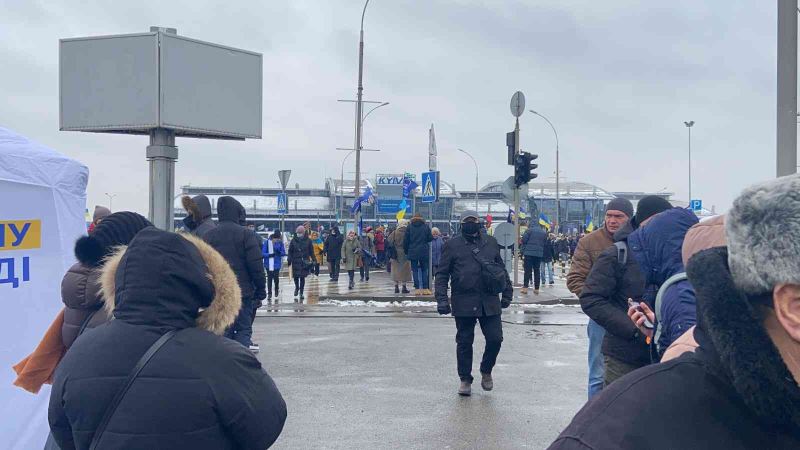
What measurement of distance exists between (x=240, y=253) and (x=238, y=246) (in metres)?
0.08

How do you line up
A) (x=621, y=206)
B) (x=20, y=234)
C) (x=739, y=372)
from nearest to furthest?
(x=739, y=372)
(x=20, y=234)
(x=621, y=206)

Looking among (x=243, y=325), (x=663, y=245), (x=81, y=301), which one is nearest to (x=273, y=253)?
(x=243, y=325)

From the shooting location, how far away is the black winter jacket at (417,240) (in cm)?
1919

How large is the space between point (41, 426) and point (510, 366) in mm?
6162

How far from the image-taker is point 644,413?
133 cm

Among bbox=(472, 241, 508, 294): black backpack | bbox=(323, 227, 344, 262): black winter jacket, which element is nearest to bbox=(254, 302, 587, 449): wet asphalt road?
bbox=(472, 241, 508, 294): black backpack

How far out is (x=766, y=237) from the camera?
1.31 m

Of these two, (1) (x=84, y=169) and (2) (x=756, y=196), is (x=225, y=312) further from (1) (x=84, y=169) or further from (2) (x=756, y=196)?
(1) (x=84, y=169)

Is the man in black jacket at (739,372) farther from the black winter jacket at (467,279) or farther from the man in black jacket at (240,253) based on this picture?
the man in black jacket at (240,253)

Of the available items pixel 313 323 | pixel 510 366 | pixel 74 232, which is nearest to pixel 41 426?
pixel 74 232

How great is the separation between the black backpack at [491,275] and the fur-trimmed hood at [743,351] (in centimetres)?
643

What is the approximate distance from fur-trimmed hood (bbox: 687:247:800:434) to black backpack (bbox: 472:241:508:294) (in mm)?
6427

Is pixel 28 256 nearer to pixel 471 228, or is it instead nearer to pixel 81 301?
pixel 81 301

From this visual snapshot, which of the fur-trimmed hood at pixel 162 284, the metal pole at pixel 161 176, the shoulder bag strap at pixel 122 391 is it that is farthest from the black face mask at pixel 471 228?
the shoulder bag strap at pixel 122 391
